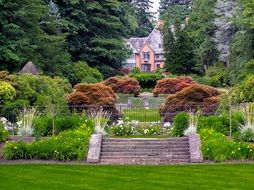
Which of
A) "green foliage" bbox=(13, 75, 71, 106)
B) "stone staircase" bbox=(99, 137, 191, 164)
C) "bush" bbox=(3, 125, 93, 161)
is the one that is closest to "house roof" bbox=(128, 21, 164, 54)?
"green foliage" bbox=(13, 75, 71, 106)

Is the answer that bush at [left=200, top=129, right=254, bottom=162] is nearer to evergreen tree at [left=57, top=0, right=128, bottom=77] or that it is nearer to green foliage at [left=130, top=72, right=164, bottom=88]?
evergreen tree at [left=57, top=0, right=128, bottom=77]

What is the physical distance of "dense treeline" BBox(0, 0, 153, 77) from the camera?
144 feet

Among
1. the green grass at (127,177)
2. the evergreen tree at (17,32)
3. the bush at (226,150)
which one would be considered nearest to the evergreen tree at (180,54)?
the evergreen tree at (17,32)

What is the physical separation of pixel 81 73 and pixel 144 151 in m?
34.9

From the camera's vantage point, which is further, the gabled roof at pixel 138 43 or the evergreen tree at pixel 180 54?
the gabled roof at pixel 138 43

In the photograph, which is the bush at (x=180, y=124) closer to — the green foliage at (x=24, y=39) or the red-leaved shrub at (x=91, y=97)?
the red-leaved shrub at (x=91, y=97)

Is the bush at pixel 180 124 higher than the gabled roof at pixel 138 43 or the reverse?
the reverse

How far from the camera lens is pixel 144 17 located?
11281 centimetres

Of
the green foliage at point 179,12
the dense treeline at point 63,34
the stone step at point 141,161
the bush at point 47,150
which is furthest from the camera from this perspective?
the green foliage at point 179,12

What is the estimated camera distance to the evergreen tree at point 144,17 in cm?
11044

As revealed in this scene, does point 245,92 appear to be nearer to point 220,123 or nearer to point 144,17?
point 220,123

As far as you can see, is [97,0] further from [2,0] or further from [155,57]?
[155,57]

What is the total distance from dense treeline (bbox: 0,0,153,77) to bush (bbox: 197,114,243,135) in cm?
2091

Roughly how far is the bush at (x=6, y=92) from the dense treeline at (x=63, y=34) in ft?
40.8
